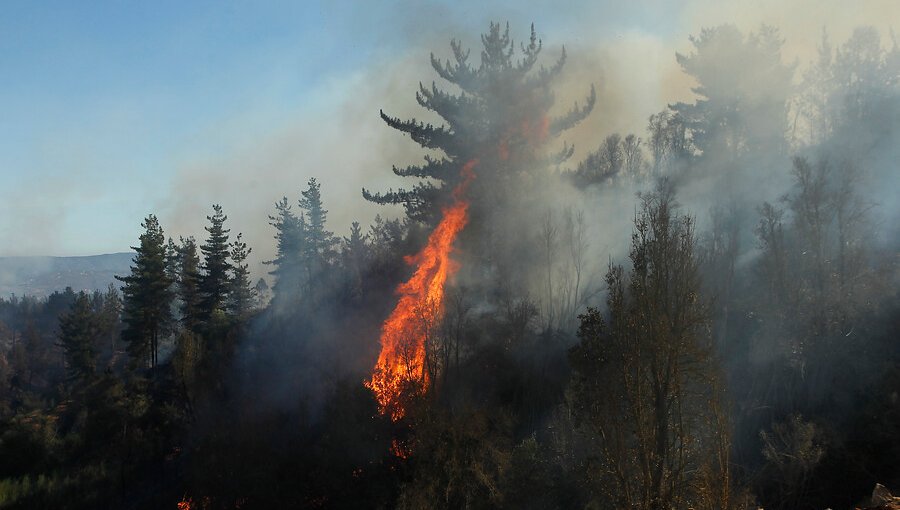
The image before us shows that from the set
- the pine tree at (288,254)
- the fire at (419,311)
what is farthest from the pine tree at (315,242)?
the fire at (419,311)

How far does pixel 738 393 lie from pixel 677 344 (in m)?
19.7

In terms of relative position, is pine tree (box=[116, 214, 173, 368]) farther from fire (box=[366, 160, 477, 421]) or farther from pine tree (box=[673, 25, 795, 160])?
pine tree (box=[673, 25, 795, 160])

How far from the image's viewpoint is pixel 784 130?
151 ft

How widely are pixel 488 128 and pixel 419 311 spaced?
1283 centimetres

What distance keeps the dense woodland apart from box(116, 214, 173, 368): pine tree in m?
0.30

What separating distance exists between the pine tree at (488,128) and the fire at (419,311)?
117 cm

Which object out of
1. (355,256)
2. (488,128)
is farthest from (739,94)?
(355,256)

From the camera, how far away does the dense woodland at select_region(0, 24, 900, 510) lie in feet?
47.4

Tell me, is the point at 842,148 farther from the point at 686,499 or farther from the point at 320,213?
the point at 320,213

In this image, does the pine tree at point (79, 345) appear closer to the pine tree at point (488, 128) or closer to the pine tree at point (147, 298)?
the pine tree at point (147, 298)

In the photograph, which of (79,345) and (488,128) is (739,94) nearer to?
(488,128)

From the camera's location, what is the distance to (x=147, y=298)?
53.1 m

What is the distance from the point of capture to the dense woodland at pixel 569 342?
14.5 metres

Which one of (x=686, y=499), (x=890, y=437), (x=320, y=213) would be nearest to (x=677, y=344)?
(x=686, y=499)
